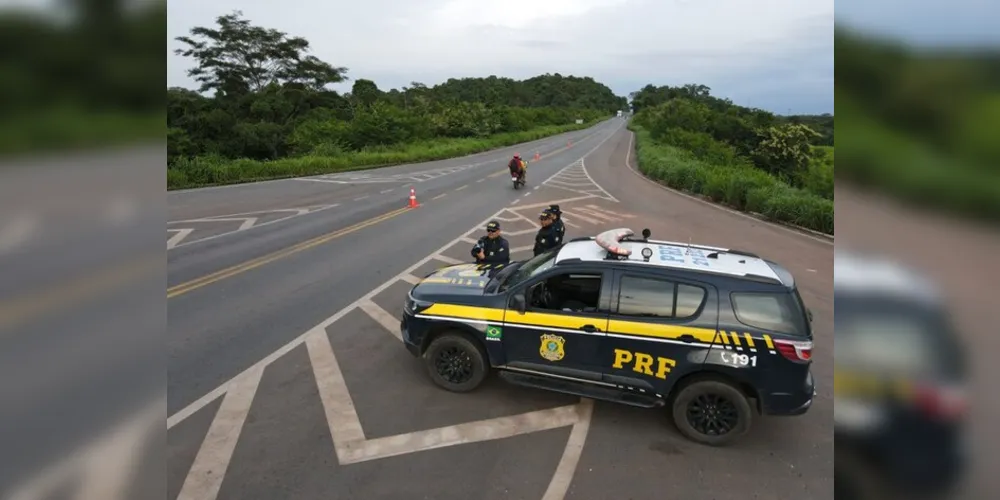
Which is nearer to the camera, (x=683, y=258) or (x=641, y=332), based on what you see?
(x=641, y=332)

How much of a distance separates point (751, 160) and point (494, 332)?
32265mm

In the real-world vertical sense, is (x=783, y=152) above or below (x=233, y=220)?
above

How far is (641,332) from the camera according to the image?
5.36m

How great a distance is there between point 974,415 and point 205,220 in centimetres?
1725

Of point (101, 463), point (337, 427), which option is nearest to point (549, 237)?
point (337, 427)

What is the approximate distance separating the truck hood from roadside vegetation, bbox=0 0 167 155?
517cm

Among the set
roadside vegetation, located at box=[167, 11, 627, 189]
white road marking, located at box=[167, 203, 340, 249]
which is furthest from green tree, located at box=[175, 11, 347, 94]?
white road marking, located at box=[167, 203, 340, 249]

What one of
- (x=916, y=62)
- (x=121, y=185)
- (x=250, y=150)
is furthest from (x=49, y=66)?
(x=250, y=150)

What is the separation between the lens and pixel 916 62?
90 centimetres

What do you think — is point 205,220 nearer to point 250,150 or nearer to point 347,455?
point 347,455

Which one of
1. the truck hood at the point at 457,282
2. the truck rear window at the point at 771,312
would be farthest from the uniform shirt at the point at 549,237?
the truck rear window at the point at 771,312

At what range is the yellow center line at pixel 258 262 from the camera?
9.48m

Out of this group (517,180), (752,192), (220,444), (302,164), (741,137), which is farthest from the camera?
(741,137)

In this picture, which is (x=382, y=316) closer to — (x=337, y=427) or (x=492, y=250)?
(x=492, y=250)
